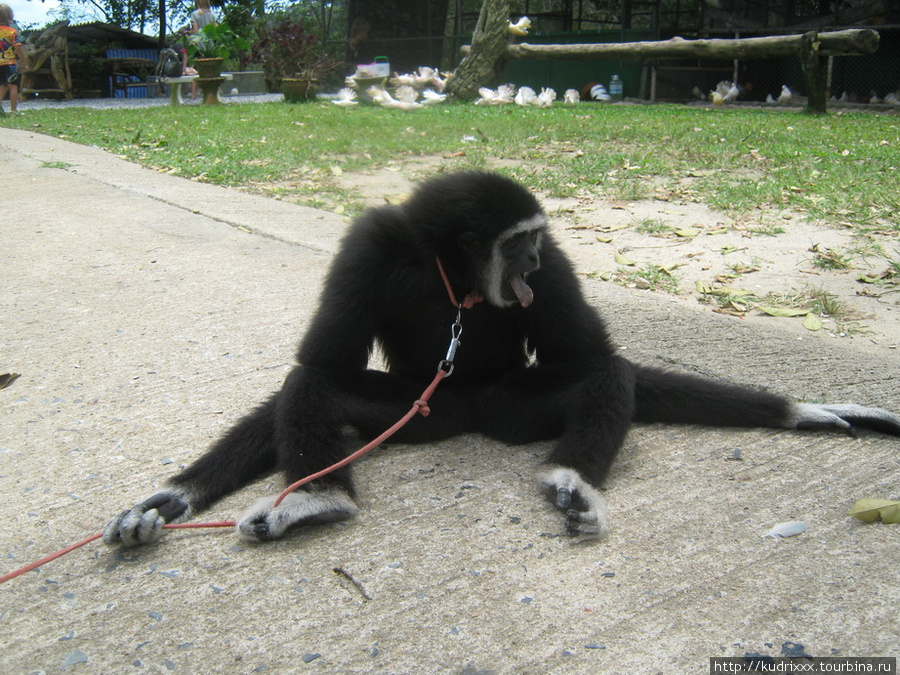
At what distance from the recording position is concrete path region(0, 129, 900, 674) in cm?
254

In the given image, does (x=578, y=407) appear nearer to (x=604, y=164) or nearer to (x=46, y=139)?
(x=604, y=164)

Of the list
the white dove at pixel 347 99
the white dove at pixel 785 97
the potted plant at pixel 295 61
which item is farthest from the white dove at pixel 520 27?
the white dove at pixel 785 97

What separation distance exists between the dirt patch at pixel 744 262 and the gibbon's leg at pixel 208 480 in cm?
351

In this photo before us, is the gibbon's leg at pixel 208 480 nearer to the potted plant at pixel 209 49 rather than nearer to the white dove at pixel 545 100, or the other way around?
the white dove at pixel 545 100

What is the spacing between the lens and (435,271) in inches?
156

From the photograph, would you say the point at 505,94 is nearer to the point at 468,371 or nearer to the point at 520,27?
the point at 520,27

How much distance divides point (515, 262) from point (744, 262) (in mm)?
3796

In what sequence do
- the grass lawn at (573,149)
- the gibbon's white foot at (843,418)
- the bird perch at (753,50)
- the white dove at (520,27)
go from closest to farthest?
the gibbon's white foot at (843,418)
the grass lawn at (573,149)
the bird perch at (753,50)
the white dove at (520,27)

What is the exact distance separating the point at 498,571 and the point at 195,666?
104 centimetres

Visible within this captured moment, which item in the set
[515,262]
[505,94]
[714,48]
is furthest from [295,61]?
[515,262]

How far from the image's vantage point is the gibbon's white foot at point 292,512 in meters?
3.13

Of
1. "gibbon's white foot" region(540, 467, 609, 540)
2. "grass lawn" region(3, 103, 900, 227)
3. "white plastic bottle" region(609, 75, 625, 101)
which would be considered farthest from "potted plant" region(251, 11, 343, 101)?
"gibbon's white foot" region(540, 467, 609, 540)

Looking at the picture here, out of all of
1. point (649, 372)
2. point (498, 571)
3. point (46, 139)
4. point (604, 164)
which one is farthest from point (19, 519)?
point (46, 139)

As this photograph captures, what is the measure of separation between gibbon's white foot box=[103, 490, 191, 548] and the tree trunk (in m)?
19.9
